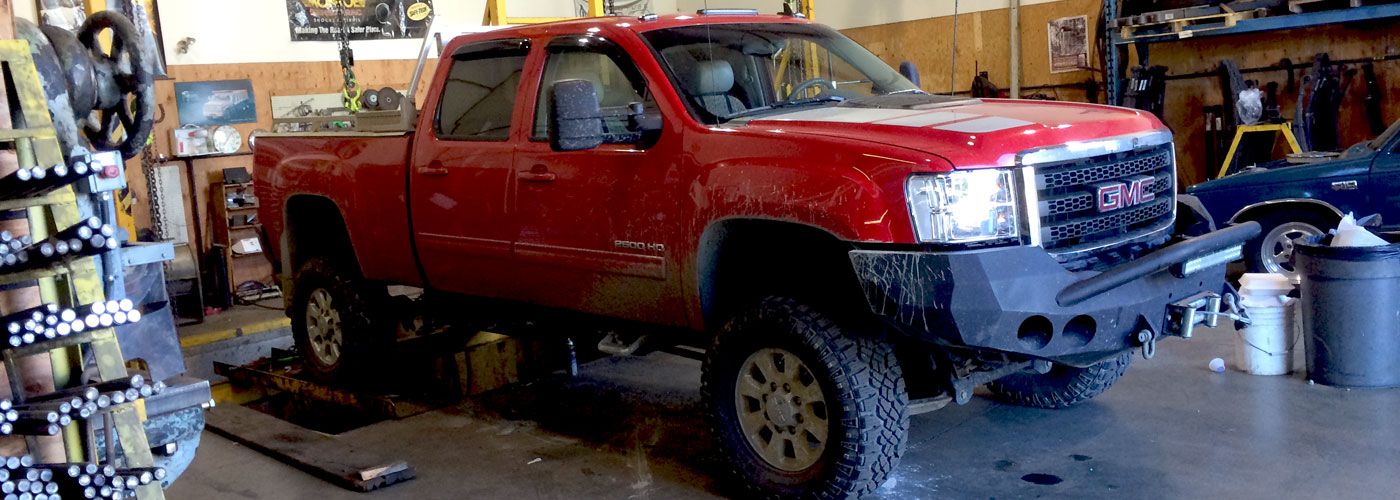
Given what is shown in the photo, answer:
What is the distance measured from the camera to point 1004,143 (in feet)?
11.5

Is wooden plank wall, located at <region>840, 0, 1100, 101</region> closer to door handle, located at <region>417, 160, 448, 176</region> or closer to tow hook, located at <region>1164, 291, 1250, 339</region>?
tow hook, located at <region>1164, 291, 1250, 339</region>

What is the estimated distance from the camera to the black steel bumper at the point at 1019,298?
11.1 ft

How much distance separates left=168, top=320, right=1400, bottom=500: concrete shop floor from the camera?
160 inches

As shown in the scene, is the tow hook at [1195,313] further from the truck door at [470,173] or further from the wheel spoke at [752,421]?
the truck door at [470,173]

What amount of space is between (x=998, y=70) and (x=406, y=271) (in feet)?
24.7

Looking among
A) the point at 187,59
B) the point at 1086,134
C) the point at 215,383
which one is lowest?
the point at 215,383

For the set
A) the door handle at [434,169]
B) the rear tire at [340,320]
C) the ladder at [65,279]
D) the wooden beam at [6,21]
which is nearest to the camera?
the ladder at [65,279]

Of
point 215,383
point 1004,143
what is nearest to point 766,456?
point 1004,143

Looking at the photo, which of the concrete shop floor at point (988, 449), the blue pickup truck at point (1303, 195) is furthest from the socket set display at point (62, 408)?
the blue pickup truck at point (1303, 195)

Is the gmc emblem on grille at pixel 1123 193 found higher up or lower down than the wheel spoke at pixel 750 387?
higher up

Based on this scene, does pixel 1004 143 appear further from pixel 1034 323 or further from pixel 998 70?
pixel 998 70

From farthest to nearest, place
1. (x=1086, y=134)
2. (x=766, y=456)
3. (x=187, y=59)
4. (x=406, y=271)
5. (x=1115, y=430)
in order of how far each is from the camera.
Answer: (x=187, y=59) → (x=406, y=271) → (x=1115, y=430) → (x=766, y=456) → (x=1086, y=134)

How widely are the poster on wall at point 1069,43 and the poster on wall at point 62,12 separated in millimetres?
8362

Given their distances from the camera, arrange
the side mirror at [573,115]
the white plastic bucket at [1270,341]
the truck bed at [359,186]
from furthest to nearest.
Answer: the white plastic bucket at [1270,341] < the truck bed at [359,186] < the side mirror at [573,115]
